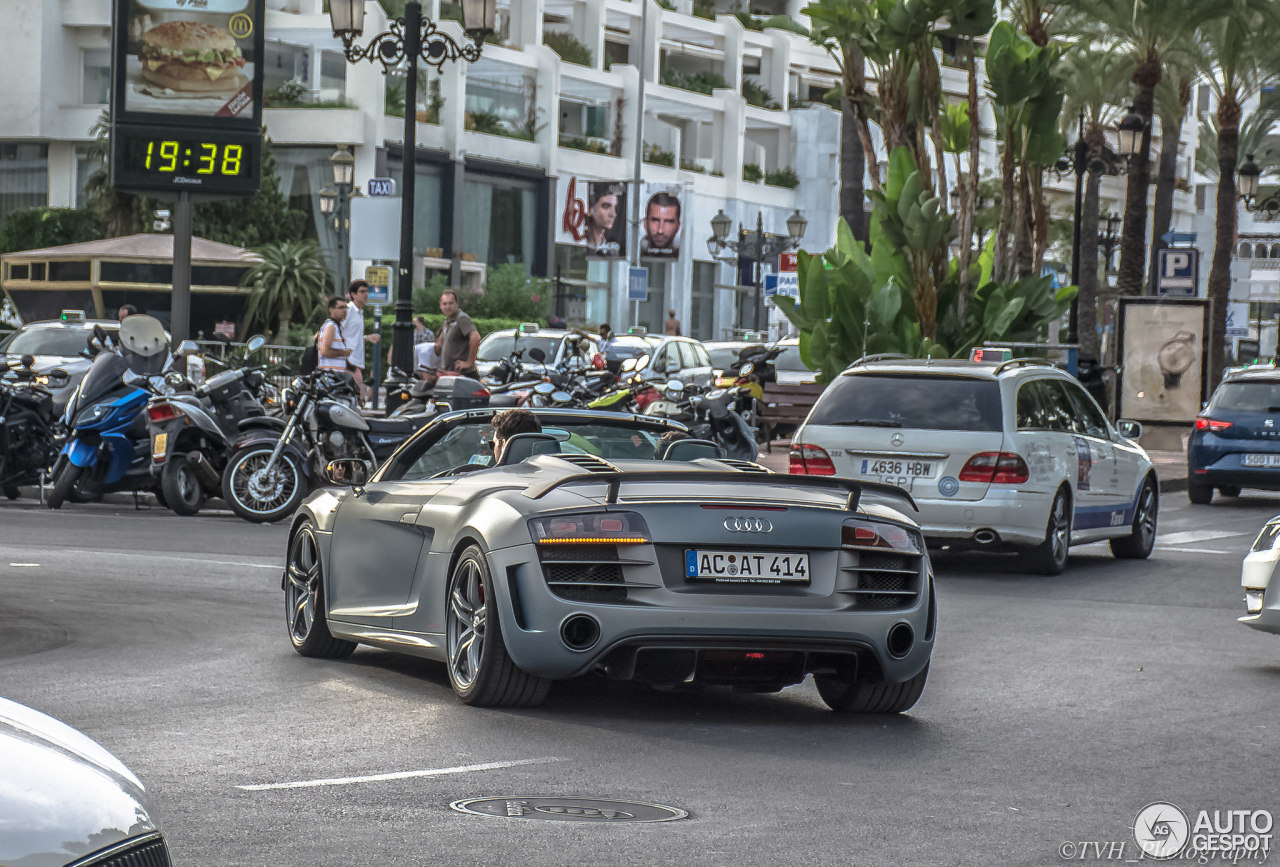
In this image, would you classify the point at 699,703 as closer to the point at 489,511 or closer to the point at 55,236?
the point at 489,511

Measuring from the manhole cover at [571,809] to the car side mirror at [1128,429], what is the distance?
11989mm

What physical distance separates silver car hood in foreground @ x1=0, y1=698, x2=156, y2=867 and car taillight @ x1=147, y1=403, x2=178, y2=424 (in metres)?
15.0

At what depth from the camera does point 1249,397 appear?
2508 centimetres

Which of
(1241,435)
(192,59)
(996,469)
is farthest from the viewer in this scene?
(192,59)

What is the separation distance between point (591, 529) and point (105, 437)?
469 inches

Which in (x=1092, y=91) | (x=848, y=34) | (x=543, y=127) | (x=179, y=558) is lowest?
(x=179, y=558)

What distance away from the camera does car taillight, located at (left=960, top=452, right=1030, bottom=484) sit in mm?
15500

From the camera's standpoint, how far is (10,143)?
217ft

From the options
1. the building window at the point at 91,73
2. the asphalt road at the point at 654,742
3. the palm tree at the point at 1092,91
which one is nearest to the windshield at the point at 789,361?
the palm tree at the point at 1092,91

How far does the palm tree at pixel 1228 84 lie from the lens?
151 feet

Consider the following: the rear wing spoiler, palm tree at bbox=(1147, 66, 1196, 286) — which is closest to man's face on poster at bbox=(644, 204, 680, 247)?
palm tree at bbox=(1147, 66, 1196, 286)

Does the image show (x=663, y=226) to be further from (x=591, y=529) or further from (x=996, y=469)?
(x=591, y=529)

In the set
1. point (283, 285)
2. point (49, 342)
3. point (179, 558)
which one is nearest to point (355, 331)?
point (49, 342)

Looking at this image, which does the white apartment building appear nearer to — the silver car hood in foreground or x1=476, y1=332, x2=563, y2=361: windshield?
x1=476, y1=332, x2=563, y2=361: windshield
